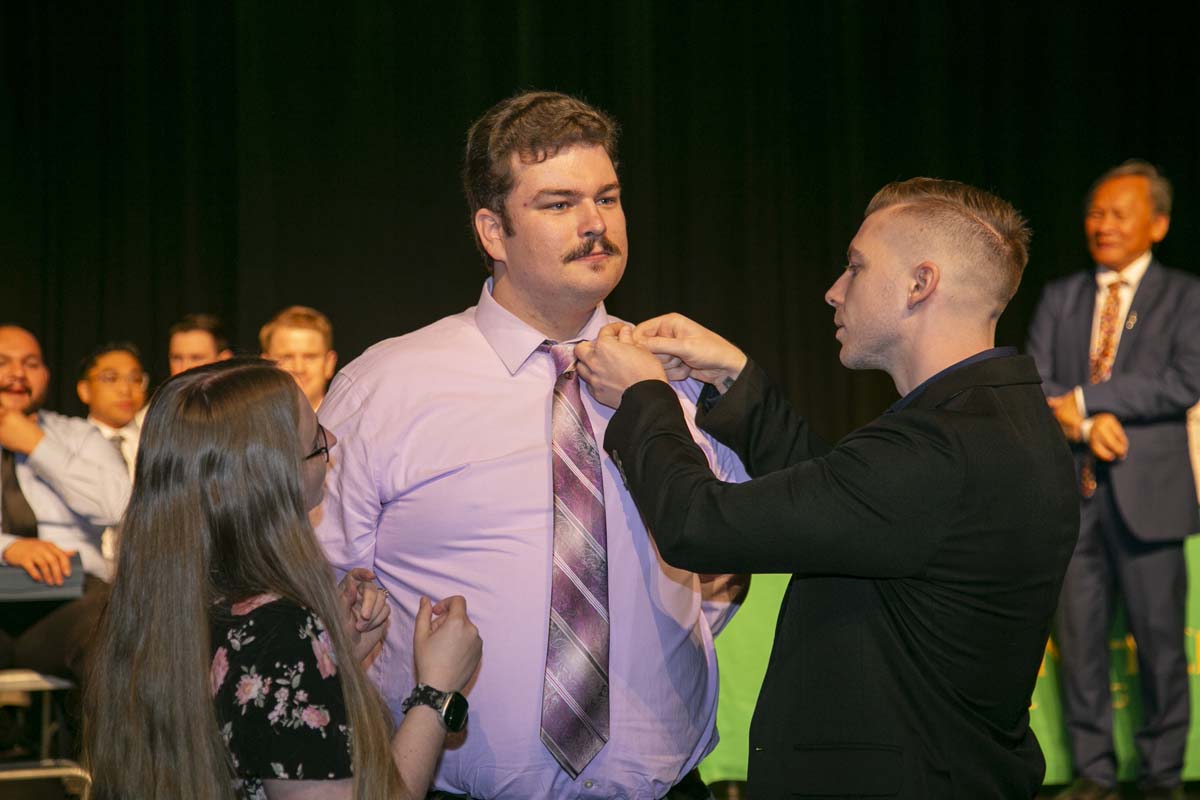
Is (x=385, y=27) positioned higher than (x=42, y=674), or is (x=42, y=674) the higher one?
(x=385, y=27)

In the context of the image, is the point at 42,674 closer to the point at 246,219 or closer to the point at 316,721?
the point at 246,219

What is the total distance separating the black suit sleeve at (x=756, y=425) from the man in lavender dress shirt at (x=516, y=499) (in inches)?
7.4

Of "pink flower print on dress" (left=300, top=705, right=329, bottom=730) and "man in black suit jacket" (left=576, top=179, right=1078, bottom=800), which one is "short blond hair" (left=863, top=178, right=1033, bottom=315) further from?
→ "pink flower print on dress" (left=300, top=705, right=329, bottom=730)

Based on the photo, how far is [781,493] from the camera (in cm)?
174

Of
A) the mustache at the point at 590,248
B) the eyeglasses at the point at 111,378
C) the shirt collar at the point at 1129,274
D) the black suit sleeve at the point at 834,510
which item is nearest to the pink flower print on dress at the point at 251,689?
the black suit sleeve at the point at 834,510

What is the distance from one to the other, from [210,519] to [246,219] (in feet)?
16.4

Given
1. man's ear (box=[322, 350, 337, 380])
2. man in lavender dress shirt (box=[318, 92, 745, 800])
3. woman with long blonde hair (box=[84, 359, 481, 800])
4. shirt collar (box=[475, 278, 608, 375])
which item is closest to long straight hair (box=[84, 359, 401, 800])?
woman with long blonde hair (box=[84, 359, 481, 800])

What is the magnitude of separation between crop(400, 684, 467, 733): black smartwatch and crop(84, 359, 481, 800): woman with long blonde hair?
2 cm

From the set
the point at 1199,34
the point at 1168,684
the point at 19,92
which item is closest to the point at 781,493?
the point at 1168,684

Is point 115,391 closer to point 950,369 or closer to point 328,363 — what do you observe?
point 328,363

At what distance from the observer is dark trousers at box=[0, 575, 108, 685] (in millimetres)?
4324

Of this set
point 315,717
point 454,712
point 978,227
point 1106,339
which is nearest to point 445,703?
point 454,712

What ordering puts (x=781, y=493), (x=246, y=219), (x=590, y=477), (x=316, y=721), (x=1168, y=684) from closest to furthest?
(x=316, y=721) → (x=781, y=493) → (x=590, y=477) → (x=1168, y=684) → (x=246, y=219)

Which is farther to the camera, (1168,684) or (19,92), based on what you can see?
(19,92)
